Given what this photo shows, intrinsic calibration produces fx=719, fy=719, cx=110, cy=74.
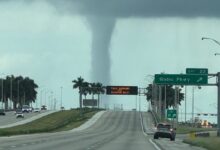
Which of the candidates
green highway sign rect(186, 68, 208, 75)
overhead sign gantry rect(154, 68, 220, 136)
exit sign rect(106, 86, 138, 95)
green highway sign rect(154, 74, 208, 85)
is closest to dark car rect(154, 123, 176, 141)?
overhead sign gantry rect(154, 68, 220, 136)

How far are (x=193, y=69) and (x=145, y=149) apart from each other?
3638 centimetres

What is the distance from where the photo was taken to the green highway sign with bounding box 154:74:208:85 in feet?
260

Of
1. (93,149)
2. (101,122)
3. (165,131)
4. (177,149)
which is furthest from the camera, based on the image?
(101,122)

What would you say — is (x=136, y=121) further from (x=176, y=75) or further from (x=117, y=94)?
(x=176, y=75)

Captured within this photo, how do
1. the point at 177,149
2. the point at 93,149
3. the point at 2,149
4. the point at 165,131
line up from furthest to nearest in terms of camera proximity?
1. the point at 165,131
2. the point at 177,149
3. the point at 93,149
4. the point at 2,149

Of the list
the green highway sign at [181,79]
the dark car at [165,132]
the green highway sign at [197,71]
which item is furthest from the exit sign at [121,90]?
the dark car at [165,132]

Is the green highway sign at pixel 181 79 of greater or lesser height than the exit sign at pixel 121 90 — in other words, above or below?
above

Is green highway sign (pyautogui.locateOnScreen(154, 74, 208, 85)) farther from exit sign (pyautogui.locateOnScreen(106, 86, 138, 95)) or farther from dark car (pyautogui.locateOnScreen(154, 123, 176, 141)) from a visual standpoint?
exit sign (pyautogui.locateOnScreen(106, 86, 138, 95))

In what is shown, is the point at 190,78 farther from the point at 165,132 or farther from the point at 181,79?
the point at 165,132

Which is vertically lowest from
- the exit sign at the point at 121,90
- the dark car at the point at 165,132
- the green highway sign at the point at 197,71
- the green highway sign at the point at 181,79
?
the dark car at the point at 165,132

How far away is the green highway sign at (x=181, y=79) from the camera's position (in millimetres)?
79375

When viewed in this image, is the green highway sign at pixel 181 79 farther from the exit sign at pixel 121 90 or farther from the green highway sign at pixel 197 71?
the exit sign at pixel 121 90

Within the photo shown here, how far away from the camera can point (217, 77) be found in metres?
77.9


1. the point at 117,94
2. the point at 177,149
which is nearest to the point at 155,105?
the point at 117,94
